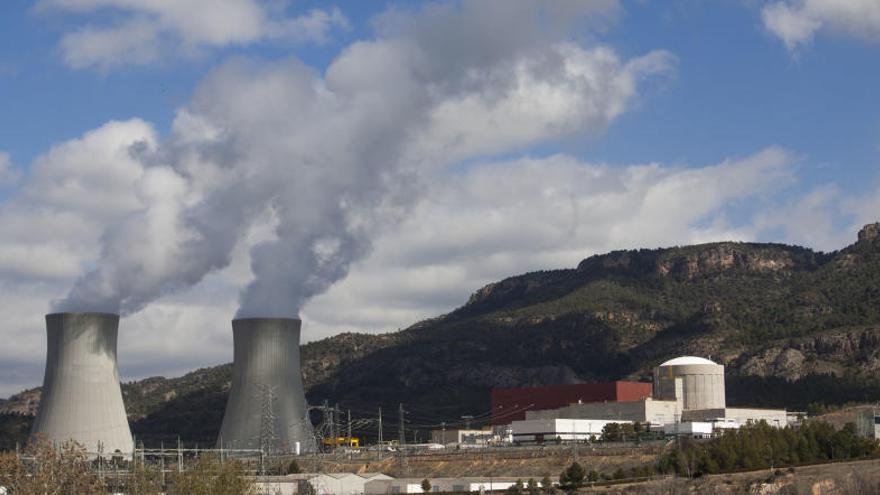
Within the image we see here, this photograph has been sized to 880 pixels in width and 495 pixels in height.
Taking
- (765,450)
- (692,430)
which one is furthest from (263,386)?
(765,450)

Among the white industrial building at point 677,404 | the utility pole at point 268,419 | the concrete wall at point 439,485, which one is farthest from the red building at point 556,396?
the utility pole at point 268,419

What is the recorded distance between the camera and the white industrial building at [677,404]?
104438 mm

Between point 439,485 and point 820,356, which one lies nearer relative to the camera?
point 439,485

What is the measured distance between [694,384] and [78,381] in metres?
53.0

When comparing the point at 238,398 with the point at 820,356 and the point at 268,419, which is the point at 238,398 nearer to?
the point at 268,419

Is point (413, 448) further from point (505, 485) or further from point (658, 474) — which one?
point (658, 474)

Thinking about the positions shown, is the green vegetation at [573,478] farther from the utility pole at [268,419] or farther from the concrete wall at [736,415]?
the concrete wall at [736,415]

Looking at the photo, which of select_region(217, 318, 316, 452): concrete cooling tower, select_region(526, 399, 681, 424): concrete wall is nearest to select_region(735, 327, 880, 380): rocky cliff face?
select_region(526, 399, 681, 424): concrete wall

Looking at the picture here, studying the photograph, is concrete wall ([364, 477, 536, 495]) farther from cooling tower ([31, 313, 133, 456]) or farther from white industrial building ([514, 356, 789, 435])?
white industrial building ([514, 356, 789, 435])

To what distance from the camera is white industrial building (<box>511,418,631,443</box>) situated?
98.8 metres

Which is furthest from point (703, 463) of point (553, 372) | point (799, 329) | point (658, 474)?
point (553, 372)

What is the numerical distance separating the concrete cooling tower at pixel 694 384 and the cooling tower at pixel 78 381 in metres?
49.7

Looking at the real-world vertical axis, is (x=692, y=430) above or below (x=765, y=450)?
above

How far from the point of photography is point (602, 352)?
179m
